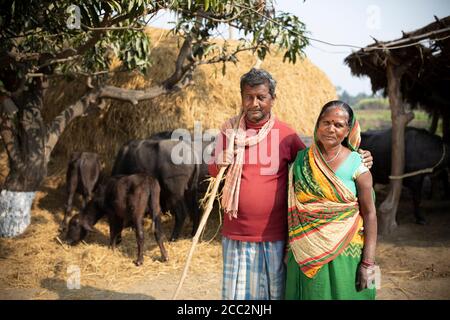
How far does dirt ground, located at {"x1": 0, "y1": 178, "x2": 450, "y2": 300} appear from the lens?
4605 millimetres

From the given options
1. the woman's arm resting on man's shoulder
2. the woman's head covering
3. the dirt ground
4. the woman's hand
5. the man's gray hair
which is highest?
the man's gray hair

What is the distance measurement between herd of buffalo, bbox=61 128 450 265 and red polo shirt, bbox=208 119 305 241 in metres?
3.29

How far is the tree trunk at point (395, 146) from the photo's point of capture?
22.7 feet

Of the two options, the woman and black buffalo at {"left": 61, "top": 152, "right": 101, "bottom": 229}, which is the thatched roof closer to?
the woman

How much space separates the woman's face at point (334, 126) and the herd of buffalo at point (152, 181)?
12.1 ft

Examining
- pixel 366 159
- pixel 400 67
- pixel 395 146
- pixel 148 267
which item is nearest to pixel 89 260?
pixel 148 267

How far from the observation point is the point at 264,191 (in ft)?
8.48

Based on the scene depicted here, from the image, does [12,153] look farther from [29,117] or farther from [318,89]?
[318,89]

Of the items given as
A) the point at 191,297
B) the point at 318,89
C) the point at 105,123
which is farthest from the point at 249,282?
the point at 318,89

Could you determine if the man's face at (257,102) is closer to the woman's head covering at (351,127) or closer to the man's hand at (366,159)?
the woman's head covering at (351,127)

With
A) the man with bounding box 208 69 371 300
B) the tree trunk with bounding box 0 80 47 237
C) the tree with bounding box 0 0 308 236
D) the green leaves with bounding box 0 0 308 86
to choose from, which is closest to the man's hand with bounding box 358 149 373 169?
the man with bounding box 208 69 371 300

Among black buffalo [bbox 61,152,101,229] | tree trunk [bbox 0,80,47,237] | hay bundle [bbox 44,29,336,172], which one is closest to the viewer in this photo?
tree trunk [bbox 0,80,47,237]

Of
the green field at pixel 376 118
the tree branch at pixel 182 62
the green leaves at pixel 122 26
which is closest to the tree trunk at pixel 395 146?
the green leaves at pixel 122 26

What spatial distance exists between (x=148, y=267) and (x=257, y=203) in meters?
3.29
